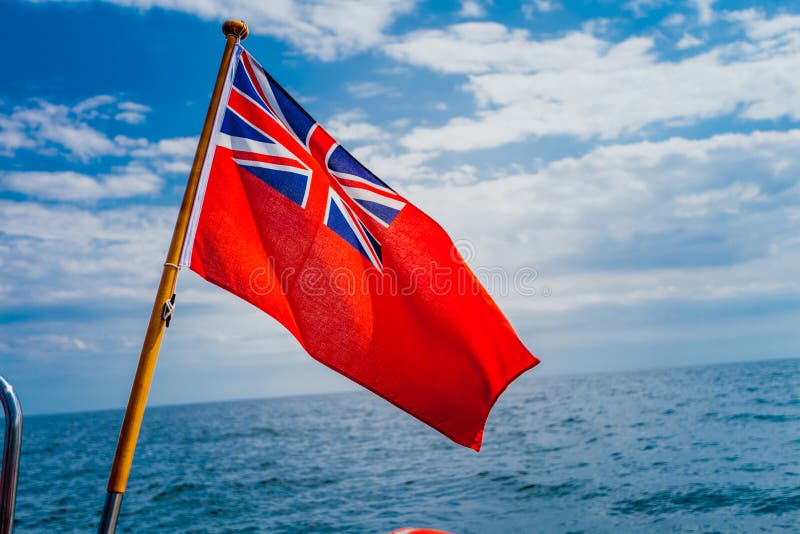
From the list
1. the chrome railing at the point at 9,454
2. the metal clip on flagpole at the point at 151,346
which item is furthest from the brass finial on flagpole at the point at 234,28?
the chrome railing at the point at 9,454

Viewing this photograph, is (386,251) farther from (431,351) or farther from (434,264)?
(431,351)

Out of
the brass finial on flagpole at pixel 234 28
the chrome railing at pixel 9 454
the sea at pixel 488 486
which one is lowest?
the sea at pixel 488 486

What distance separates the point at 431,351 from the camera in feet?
15.2

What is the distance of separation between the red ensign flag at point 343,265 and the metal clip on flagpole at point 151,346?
17cm

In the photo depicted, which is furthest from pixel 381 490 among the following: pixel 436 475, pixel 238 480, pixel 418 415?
pixel 418 415

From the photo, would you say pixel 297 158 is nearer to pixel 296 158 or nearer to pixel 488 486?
pixel 296 158

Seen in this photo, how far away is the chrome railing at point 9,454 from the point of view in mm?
2586

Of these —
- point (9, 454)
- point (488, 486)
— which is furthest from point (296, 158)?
point (488, 486)

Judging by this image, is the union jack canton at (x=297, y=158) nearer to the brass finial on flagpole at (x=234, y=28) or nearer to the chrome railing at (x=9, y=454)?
the brass finial on flagpole at (x=234, y=28)

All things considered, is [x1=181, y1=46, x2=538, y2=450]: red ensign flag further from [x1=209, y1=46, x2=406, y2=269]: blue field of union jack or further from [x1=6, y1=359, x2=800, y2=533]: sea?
[x1=6, y1=359, x2=800, y2=533]: sea

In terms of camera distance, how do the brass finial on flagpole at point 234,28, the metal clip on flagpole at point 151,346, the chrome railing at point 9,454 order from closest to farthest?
the chrome railing at point 9,454, the metal clip on flagpole at point 151,346, the brass finial on flagpole at point 234,28

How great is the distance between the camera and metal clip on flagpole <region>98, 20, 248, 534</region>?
3.22 m

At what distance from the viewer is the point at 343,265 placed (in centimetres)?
461

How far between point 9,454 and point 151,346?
3.09ft
